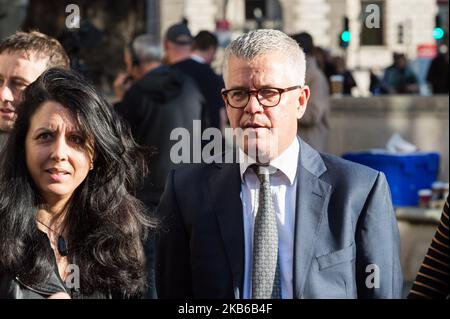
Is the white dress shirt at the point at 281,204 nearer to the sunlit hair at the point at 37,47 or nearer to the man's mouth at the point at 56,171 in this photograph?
the man's mouth at the point at 56,171

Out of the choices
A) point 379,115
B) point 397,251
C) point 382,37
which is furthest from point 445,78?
point 382,37

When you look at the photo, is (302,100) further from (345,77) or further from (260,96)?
(345,77)

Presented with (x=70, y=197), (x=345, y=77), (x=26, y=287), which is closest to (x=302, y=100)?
(x=70, y=197)

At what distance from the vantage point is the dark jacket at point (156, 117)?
7445mm

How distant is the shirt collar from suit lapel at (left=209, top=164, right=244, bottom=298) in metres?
0.05

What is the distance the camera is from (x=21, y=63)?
15.4ft

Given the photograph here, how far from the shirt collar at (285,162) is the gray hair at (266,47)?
8.4 inches

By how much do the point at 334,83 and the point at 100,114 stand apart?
11.4 m

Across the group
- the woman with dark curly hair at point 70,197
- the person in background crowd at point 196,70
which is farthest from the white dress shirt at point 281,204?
the person in background crowd at point 196,70

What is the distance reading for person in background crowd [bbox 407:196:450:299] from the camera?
300 centimetres

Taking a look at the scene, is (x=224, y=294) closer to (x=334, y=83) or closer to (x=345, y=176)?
(x=345, y=176)

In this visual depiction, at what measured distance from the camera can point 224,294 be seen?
3.49 metres

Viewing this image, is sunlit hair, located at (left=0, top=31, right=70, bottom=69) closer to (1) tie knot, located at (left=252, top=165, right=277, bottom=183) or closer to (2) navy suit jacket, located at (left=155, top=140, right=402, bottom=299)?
(2) navy suit jacket, located at (left=155, top=140, right=402, bottom=299)

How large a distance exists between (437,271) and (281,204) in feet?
2.27
